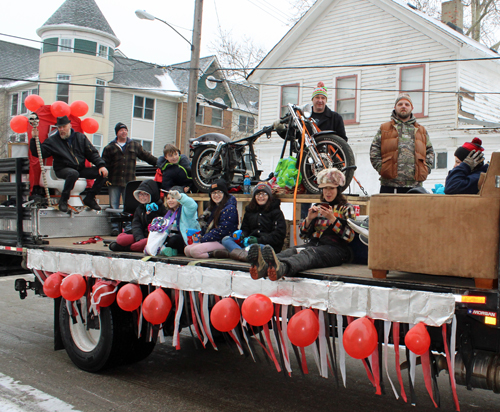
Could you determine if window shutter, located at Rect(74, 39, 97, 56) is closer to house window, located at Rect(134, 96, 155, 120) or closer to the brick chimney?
house window, located at Rect(134, 96, 155, 120)

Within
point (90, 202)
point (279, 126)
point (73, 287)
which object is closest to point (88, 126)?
point (90, 202)

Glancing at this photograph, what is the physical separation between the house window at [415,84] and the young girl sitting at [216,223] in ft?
39.6

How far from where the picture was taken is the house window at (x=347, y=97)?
17.6 meters

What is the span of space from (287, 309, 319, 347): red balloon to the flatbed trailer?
0.25 ft

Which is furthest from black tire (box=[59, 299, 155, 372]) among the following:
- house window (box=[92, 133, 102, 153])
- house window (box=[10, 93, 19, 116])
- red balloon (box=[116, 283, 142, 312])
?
house window (box=[10, 93, 19, 116])

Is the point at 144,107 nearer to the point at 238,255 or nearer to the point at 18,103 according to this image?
the point at 18,103

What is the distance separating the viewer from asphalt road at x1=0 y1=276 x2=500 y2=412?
448 centimetres

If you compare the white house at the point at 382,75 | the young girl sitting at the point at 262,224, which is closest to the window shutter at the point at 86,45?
the white house at the point at 382,75

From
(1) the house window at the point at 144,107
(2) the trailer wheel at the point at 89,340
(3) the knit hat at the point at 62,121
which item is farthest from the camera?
(1) the house window at the point at 144,107

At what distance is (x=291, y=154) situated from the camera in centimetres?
655

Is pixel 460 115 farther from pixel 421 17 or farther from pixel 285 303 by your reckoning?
pixel 285 303

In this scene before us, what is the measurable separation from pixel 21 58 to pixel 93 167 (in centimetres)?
2851

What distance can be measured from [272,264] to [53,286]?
293cm

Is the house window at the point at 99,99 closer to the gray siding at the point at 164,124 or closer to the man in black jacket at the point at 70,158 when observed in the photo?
the gray siding at the point at 164,124
